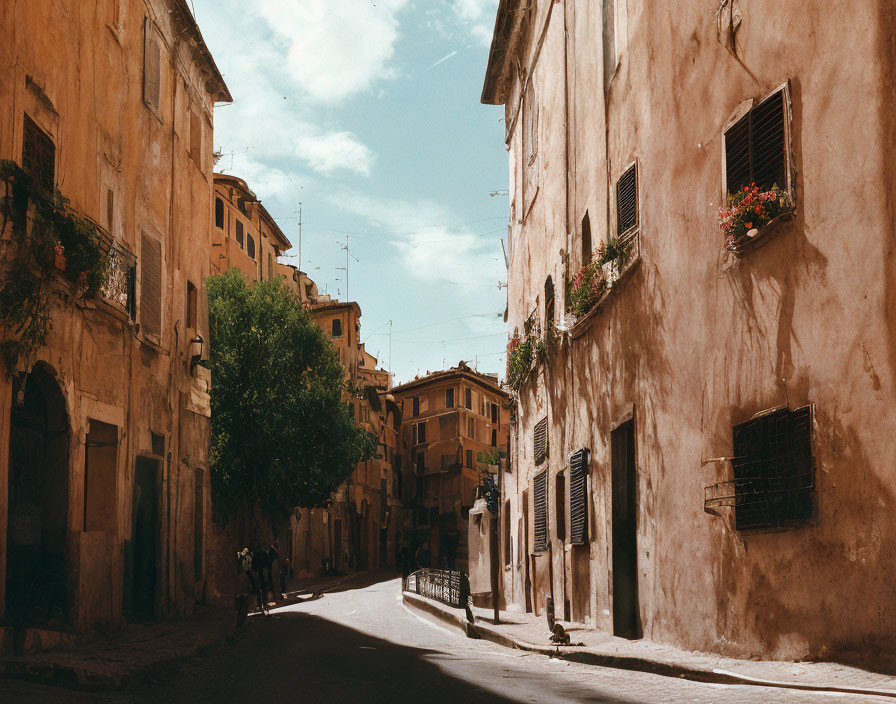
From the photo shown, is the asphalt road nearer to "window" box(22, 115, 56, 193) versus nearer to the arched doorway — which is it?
the arched doorway

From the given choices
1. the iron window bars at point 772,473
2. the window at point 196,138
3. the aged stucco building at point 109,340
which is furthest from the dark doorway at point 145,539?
the iron window bars at point 772,473

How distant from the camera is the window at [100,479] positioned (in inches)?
650

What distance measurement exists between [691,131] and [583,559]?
7.81 m

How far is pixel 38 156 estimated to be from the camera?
1392 cm

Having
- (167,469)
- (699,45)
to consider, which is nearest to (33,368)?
(167,469)

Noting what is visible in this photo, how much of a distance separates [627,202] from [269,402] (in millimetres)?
24048

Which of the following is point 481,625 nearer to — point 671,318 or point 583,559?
point 583,559

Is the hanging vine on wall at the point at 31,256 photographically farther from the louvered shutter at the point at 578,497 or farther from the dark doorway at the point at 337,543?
the dark doorway at the point at 337,543

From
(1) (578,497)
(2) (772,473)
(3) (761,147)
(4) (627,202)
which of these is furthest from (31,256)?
(2) (772,473)

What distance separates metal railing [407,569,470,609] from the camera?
2178 cm

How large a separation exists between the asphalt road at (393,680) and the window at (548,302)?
7672 mm

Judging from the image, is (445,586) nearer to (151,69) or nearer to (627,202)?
(151,69)

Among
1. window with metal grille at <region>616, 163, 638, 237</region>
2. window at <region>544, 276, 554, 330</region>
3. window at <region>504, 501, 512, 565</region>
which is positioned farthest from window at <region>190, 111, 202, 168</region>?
window at <region>504, 501, 512, 565</region>

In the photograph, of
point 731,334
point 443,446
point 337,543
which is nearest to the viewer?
point 731,334
